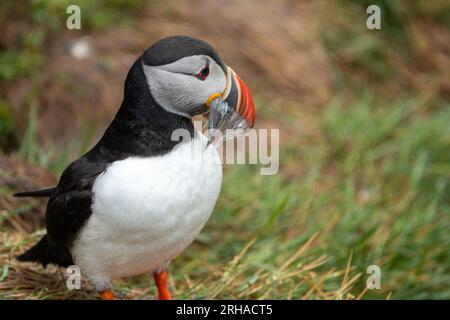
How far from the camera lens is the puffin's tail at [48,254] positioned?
3.45 metres

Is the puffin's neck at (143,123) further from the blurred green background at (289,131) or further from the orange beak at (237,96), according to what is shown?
the blurred green background at (289,131)

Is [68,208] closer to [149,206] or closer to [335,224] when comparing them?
[149,206]

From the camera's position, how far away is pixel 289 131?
5.96m

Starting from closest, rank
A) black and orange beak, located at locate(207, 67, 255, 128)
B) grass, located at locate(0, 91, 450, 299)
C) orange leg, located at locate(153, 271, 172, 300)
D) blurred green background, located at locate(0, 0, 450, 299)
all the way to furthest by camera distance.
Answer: black and orange beak, located at locate(207, 67, 255, 128) < orange leg, located at locate(153, 271, 172, 300) < grass, located at locate(0, 91, 450, 299) < blurred green background, located at locate(0, 0, 450, 299)

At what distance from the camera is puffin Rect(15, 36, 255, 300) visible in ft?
9.96

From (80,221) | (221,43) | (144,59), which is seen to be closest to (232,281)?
(80,221)

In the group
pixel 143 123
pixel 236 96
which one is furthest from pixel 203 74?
pixel 143 123

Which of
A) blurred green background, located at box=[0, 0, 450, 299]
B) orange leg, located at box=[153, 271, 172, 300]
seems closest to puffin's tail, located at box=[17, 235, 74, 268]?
blurred green background, located at box=[0, 0, 450, 299]

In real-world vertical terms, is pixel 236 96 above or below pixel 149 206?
above

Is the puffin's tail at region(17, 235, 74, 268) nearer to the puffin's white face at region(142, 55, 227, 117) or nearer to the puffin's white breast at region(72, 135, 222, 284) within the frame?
the puffin's white breast at region(72, 135, 222, 284)

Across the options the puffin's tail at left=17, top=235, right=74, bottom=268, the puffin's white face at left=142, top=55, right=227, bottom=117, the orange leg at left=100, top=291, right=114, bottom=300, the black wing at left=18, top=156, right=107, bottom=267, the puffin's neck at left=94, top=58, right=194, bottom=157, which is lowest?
the orange leg at left=100, top=291, right=114, bottom=300

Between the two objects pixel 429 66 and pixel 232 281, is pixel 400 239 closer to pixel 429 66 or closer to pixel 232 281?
pixel 232 281

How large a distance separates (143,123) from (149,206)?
13.6 inches

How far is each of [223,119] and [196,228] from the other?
0.48 metres
